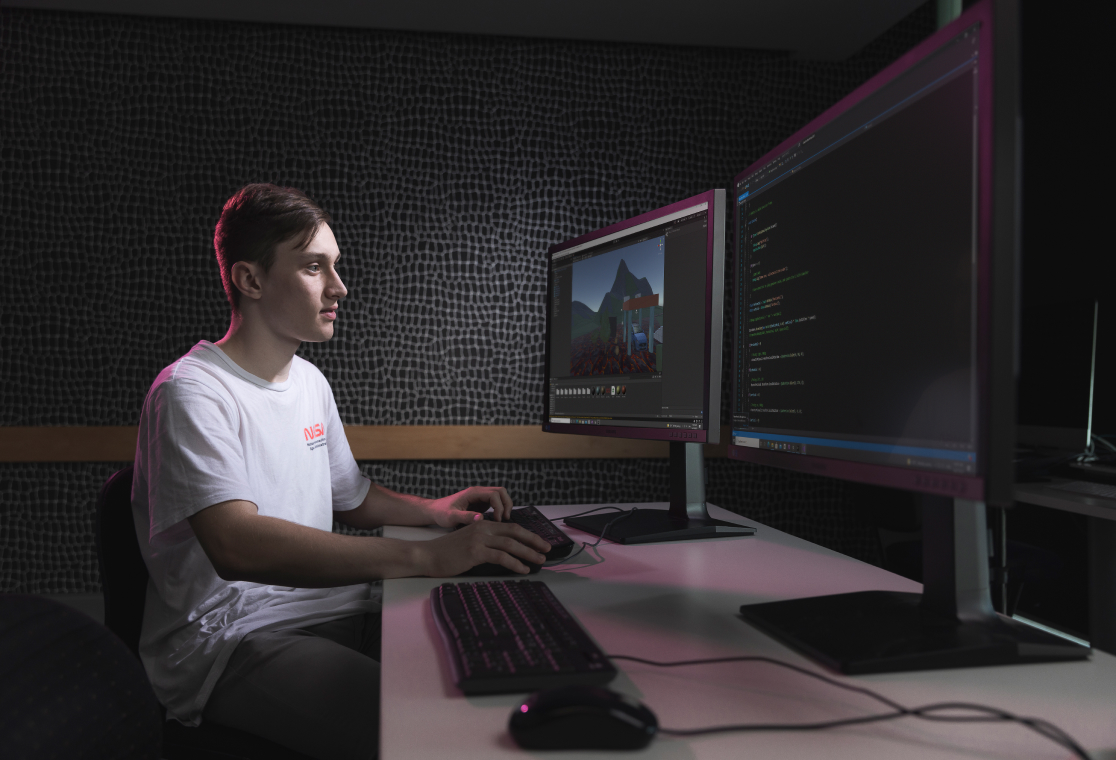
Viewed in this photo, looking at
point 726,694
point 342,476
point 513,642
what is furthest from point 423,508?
point 726,694

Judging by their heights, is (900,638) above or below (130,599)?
above

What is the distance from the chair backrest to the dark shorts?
0.72ft

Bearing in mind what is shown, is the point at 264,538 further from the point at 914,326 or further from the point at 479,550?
Result: the point at 914,326

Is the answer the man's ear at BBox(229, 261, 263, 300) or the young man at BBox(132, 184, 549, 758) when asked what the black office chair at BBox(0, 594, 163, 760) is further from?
the man's ear at BBox(229, 261, 263, 300)

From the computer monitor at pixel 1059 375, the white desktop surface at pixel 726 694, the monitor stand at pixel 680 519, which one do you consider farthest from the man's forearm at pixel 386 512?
the computer monitor at pixel 1059 375

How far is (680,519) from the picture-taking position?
1470mm

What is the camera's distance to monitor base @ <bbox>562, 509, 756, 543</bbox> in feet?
4.39

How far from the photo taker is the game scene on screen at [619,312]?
1438 millimetres

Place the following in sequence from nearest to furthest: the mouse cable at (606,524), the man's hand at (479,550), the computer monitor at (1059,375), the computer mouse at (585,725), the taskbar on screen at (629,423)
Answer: the computer mouse at (585,725)
the man's hand at (479,550)
the mouse cable at (606,524)
the taskbar on screen at (629,423)
the computer monitor at (1059,375)

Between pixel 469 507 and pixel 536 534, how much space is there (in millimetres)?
449

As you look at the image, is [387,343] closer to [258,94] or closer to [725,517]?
[258,94]

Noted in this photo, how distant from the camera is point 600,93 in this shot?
2744 millimetres

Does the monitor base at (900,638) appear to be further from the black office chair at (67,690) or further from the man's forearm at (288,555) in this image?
the black office chair at (67,690)

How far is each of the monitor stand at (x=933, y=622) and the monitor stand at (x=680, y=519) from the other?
0.51 m
